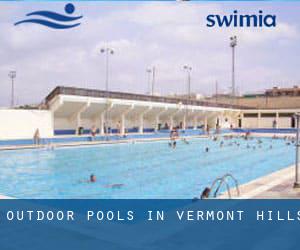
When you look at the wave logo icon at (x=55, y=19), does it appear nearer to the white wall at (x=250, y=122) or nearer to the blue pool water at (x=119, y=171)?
the blue pool water at (x=119, y=171)

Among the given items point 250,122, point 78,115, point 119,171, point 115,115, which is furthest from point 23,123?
point 250,122

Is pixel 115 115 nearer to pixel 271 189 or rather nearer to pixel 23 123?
pixel 23 123

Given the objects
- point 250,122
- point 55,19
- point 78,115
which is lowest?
point 250,122

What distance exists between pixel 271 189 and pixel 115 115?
25923mm

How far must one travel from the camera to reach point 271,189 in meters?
7.55

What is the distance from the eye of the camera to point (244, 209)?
595 centimetres

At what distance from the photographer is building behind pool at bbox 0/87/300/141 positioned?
23953 mm

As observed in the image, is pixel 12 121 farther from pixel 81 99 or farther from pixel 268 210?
pixel 268 210

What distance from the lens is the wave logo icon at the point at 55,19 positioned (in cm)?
1950

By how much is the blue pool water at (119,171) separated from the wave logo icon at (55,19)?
6907 millimetres

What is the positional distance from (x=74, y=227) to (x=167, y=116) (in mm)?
34807

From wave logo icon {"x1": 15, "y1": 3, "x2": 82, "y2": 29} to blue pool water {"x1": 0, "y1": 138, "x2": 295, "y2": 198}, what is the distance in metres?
6.91

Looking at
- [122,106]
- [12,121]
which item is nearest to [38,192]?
[12,121]

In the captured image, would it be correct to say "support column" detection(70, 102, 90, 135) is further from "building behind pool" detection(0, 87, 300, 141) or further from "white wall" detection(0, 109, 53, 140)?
"white wall" detection(0, 109, 53, 140)
